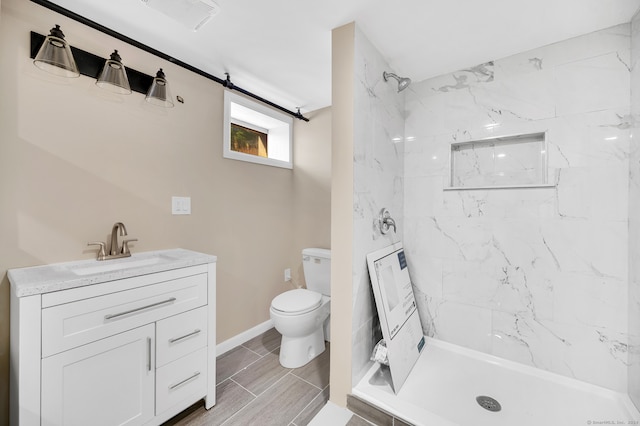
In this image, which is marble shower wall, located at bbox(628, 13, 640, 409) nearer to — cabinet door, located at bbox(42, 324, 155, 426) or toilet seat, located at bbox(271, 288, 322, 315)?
toilet seat, located at bbox(271, 288, 322, 315)

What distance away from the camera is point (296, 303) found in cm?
204

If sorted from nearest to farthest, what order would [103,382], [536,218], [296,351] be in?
[103,382]
[536,218]
[296,351]

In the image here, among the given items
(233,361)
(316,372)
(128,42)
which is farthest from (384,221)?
(128,42)

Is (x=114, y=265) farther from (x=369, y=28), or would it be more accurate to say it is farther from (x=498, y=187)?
(x=498, y=187)

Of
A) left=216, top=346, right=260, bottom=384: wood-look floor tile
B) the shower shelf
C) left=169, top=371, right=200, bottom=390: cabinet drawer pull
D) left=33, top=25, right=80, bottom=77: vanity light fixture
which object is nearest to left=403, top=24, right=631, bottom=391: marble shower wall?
the shower shelf

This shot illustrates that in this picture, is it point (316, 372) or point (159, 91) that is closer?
point (159, 91)

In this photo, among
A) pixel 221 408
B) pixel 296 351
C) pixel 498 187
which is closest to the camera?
pixel 221 408

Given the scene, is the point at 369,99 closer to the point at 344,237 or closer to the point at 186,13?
the point at 344,237

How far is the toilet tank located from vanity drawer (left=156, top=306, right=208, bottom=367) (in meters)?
1.12

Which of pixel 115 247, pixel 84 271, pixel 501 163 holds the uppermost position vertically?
pixel 501 163

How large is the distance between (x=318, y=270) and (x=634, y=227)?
207 cm

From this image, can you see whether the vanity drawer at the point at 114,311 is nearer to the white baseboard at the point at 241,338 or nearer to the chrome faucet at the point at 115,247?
the chrome faucet at the point at 115,247

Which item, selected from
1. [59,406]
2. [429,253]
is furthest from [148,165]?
[429,253]

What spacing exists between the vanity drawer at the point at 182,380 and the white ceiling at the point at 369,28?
76.4 inches
